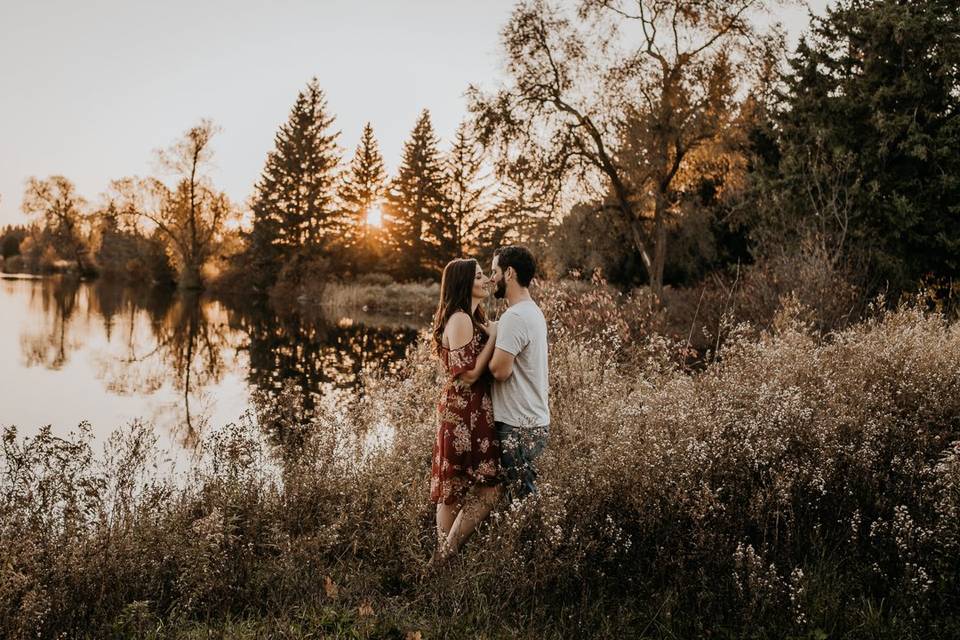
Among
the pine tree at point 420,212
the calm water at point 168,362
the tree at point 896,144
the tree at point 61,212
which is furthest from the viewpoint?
the tree at point 61,212

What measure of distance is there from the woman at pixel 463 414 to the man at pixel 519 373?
10cm

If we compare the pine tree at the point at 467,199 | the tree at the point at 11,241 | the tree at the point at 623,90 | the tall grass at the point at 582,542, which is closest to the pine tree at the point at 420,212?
the pine tree at the point at 467,199

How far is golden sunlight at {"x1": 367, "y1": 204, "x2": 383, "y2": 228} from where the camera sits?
4976cm

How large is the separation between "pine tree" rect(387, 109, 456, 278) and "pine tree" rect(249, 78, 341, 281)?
15.2 ft

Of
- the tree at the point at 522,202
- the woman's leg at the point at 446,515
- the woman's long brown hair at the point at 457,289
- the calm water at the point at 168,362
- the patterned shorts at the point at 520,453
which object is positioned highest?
the tree at the point at 522,202

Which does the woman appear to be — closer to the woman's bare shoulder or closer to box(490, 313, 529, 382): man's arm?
the woman's bare shoulder

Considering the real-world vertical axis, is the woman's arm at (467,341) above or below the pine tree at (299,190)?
below

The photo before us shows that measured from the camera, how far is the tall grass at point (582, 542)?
339 centimetres

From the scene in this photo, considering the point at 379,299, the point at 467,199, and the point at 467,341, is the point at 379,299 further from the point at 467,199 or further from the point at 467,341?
the point at 467,341

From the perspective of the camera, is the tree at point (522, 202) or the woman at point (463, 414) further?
the tree at point (522, 202)

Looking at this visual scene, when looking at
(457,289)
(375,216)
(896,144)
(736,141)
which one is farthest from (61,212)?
(457,289)

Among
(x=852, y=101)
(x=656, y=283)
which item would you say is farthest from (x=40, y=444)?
(x=852, y=101)

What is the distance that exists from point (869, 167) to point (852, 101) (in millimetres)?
1821

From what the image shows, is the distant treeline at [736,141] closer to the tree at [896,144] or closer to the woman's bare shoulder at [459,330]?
the tree at [896,144]
